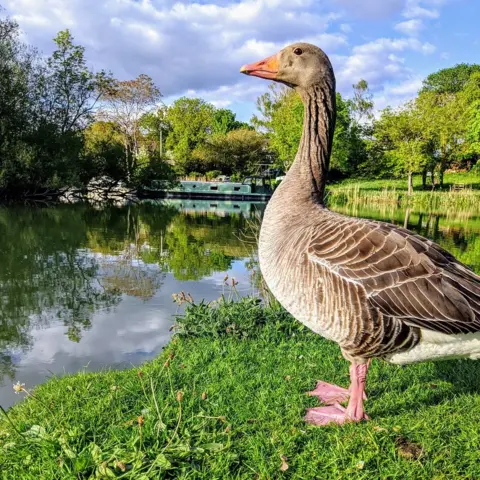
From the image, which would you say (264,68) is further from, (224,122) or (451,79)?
(451,79)

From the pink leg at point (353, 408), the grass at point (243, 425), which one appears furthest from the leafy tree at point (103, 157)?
the pink leg at point (353, 408)

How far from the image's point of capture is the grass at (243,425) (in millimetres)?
2605

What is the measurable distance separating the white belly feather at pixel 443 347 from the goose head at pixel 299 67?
Result: 6.83ft

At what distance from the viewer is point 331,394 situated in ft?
11.9

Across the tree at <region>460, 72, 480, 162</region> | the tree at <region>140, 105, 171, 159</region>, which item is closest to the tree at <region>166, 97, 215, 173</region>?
the tree at <region>140, 105, 171, 159</region>

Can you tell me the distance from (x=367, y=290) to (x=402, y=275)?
0.26 metres

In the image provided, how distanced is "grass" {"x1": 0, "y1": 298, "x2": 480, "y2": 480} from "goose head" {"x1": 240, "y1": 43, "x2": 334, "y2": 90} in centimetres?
235

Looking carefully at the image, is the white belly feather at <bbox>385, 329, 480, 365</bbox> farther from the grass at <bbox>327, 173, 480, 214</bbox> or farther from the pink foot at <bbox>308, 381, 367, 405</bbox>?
the grass at <bbox>327, 173, 480, 214</bbox>

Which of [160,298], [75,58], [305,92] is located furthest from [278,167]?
[305,92]

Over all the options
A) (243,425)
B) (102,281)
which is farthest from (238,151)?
(243,425)

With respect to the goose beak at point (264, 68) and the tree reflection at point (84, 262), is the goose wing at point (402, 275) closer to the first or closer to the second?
the goose beak at point (264, 68)

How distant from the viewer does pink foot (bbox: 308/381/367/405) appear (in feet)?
11.7

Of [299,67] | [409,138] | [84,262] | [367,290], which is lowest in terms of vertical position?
[84,262]

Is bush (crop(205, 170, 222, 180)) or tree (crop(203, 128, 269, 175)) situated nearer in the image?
tree (crop(203, 128, 269, 175))
